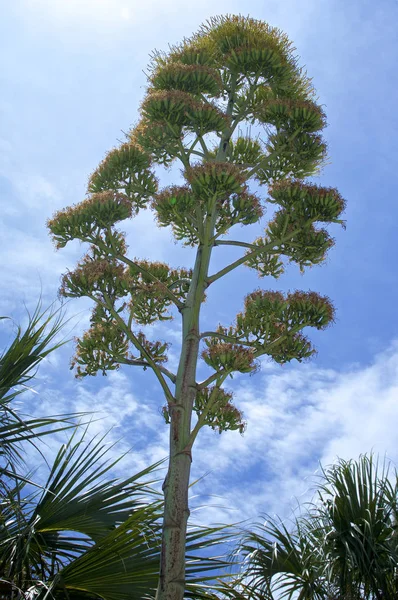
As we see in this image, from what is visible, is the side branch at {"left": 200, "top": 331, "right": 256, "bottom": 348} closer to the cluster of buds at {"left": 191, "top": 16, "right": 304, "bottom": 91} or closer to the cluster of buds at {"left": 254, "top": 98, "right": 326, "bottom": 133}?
the cluster of buds at {"left": 254, "top": 98, "right": 326, "bottom": 133}

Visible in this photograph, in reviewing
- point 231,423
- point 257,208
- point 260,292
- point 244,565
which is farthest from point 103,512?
point 257,208

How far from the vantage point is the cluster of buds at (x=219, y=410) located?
6.03 metres

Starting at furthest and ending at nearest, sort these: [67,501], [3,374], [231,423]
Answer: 1. [231,423]
2. [67,501]
3. [3,374]

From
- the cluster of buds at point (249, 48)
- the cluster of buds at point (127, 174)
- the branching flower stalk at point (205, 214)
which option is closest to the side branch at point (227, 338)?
the branching flower stalk at point (205, 214)

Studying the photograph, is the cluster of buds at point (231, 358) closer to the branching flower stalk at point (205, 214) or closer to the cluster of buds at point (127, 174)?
the branching flower stalk at point (205, 214)

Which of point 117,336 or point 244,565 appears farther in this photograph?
point 117,336

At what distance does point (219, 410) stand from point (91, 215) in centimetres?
235

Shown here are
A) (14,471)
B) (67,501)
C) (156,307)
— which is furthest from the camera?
(156,307)

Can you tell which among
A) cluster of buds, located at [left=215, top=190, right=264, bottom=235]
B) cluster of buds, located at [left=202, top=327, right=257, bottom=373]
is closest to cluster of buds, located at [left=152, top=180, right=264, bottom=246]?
cluster of buds, located at [left=215, top=190, right=264, bottom=235]

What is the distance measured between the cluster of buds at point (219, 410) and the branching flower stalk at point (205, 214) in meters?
0.01

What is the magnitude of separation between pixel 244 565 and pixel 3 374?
2.53 meters

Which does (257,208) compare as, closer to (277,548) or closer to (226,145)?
(226,145)

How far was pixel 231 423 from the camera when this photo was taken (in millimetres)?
6227

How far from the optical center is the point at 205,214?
7.17 meters
